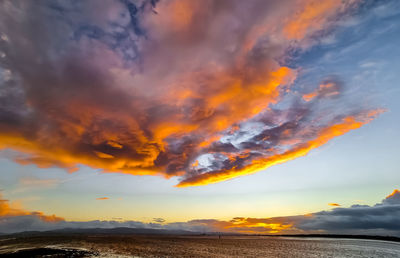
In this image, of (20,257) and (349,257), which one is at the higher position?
(20,257)

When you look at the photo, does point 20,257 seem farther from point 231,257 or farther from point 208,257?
point 231,257

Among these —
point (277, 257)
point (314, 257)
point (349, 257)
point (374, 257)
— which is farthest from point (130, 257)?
point (374, 257)

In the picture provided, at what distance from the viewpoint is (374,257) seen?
6588cm

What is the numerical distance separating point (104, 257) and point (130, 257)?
602 cm

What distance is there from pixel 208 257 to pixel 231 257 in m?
7.02

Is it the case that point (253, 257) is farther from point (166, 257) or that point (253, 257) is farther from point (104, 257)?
point (104, 257)

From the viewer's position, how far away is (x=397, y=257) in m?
67.8

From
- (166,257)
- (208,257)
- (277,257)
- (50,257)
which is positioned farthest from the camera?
(277,257)

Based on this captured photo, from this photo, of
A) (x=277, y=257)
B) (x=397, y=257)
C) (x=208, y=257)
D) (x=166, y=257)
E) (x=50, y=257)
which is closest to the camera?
(x=50, y=257)

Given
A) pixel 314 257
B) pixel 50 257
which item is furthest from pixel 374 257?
pixel 50 257

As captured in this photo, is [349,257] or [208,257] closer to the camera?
[208,257]

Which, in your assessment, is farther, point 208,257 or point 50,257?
point 208,257

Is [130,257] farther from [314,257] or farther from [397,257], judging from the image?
[397,257]

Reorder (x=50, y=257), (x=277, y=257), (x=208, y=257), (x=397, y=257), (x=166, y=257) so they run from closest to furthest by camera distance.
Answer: (x=50, y=257) → (x=166, y=257) → (x=208, y=257) → (x=277, y=257) → (x=397, y=257)
